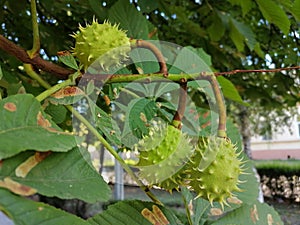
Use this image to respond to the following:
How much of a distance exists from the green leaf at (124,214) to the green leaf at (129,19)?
0.62 m

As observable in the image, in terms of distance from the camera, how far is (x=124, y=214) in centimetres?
78

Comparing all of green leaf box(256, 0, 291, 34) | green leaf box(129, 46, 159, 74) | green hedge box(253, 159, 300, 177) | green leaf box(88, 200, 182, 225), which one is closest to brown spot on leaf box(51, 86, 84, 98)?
green leaf box(88, 200, 182, 225)

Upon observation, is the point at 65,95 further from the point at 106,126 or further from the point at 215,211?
the point at 215,211

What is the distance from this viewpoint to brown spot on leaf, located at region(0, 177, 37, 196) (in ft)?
1.61

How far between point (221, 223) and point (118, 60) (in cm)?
42

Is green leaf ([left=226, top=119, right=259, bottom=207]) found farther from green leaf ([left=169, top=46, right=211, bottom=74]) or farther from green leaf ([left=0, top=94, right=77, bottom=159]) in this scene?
green leaf ([left=0, top=94, right=77, bottom=159])

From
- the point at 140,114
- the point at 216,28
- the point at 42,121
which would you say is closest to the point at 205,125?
the point at 140,114

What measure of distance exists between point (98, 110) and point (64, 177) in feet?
1.24

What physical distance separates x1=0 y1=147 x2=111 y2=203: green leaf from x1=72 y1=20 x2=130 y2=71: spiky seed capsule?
0.24 m

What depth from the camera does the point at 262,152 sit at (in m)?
9.65

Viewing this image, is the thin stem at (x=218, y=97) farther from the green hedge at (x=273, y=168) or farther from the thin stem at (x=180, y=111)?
the green hedge at (x=273, y=168)

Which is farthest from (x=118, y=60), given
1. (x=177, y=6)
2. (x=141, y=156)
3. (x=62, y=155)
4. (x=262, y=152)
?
(x=262, y=152)

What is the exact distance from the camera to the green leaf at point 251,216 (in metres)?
0.92

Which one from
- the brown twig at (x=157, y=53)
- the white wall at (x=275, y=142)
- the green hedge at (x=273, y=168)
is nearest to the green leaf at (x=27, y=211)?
the brown twig at (x=157, y=53)
